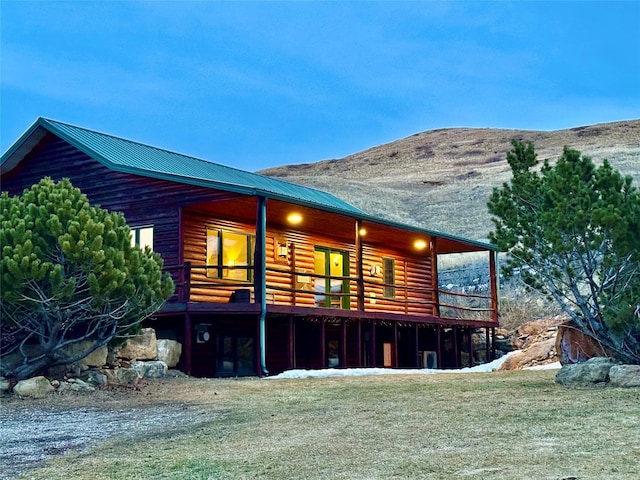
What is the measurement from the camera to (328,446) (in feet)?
26.7

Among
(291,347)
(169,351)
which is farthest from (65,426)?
(291,347)

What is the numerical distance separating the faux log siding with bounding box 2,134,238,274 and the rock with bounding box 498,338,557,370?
8237mm

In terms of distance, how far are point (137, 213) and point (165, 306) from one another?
312cm

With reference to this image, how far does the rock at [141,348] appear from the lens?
15531 millimetres

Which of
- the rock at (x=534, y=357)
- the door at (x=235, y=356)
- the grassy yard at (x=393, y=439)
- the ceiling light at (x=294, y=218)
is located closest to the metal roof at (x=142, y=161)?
the ceiling light at (x=294, y=218)

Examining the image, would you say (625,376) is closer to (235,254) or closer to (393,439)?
(393,439)

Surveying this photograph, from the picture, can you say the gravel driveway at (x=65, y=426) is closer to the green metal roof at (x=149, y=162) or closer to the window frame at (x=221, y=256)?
the green metal roof at (x=149, y=162)

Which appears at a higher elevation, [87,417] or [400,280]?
[400,280]

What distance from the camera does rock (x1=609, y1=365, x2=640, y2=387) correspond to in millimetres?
11305

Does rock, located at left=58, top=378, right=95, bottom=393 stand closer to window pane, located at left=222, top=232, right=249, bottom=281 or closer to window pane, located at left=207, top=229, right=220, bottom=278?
window pane, located at left=207, top=229, right=220, bottom=278

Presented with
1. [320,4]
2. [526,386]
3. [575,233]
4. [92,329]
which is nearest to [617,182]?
[575,233]

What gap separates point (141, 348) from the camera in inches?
628

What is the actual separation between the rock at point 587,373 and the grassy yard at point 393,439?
0.32m

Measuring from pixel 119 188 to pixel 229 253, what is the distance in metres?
3.02
